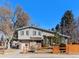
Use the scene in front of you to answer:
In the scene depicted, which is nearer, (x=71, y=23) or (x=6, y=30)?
(x=6, y=30)

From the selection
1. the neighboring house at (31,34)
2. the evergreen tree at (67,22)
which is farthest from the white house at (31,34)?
the evergreen tree at (67,22)

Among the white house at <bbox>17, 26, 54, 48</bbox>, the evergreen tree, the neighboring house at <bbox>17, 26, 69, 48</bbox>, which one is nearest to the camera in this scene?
the neighboring house at <bbox>17, 26, 69, 48</bbox>

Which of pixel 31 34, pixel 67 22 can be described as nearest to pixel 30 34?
pixel 31 34

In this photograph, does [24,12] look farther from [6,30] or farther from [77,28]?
[77,28]

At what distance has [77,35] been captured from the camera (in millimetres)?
76938

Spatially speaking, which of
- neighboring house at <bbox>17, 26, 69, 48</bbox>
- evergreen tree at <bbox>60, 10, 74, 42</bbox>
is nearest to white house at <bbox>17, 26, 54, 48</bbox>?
neighboring house at <bbox>17, 26, 69, 48</bbox>

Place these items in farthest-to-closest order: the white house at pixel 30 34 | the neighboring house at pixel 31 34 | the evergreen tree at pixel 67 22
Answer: the evergreen tree at pixel 67 22
the white house at pixel 30 34
the neighboring house at pixel 31 34

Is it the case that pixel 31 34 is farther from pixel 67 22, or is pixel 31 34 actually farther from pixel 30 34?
pixel 67 22

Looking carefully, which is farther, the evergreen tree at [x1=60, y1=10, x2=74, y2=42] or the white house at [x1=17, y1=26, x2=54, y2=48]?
the evergreen tree at [x1=60, y1=10, x2=74, y2=42]

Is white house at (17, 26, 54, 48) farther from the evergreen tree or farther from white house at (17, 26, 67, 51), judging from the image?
the evergreen tree

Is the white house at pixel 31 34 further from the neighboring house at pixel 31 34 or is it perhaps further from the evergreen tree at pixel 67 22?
the evergreen tree at pixel 67 22

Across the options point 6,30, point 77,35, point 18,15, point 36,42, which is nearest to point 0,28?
point 6,30

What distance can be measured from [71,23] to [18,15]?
74.8 ft

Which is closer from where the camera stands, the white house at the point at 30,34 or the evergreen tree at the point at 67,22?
the white house at the point at 30,34
